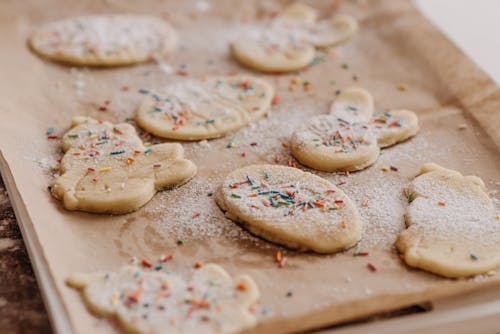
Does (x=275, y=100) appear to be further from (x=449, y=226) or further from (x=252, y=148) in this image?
(x=449, y=226)

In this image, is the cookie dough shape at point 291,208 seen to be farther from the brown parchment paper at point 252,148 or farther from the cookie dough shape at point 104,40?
the cookie dough shape at point 104,40


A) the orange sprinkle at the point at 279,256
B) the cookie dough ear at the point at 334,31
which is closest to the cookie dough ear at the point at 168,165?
the orange sprinkle at the point at 279,256

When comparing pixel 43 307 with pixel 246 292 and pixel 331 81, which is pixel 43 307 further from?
pixel 331 81

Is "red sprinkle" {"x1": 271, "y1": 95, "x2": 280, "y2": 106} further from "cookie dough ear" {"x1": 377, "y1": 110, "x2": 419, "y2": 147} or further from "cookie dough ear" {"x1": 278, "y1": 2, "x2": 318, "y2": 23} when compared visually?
"cookie dough ear" {"x1": 278, "y1": 2, "x2": 318, "y2": 23}

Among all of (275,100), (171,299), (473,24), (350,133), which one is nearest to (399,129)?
(350,133)

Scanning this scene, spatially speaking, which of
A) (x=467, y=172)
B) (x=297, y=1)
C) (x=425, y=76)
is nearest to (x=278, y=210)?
(x=467, y=172)

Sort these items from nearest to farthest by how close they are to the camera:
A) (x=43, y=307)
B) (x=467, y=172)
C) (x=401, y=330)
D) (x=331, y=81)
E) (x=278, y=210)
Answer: (x=401, y=330) < (x=43, y=307) < (x=278, y=210) < (x=467, y=172) < (x=331, y=81)
